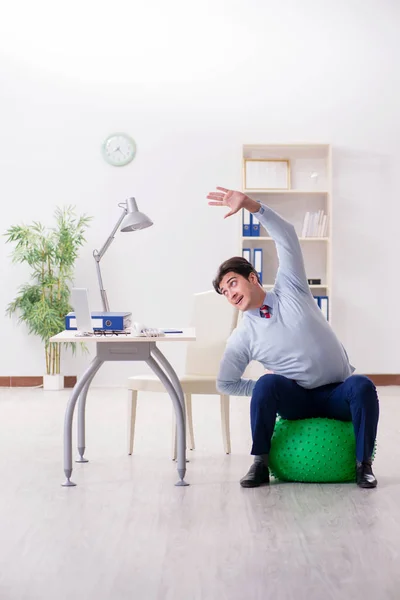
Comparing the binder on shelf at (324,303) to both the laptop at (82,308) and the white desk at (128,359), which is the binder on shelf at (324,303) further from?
the laptop at (82,308)

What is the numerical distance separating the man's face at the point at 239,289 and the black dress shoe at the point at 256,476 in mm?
688

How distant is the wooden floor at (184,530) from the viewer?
8.63 feet

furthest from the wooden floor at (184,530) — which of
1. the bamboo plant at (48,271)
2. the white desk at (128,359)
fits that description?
the bamboo plant at (48,271)

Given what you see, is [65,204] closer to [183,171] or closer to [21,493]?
[183,171]

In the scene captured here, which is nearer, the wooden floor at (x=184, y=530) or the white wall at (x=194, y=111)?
the wooden floor at (x=184, y=530)

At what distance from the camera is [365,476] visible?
388 centimetres

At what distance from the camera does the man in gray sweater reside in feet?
12.8

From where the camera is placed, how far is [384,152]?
7590 millimetres

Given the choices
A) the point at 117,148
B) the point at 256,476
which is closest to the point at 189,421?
the point at 256,476

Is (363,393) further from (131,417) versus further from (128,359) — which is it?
(131,417)

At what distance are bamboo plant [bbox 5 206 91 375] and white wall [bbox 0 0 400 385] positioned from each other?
0.13 meters

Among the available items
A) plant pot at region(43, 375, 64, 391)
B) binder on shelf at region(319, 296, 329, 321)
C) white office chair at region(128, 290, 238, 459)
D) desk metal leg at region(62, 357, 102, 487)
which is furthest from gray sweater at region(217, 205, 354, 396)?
plant pot at region(43, 375, 64, 391)

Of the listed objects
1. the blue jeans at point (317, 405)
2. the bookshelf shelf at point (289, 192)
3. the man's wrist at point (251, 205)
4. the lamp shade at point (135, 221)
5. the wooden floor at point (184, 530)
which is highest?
the bookshelf shelf at point (289, 192)

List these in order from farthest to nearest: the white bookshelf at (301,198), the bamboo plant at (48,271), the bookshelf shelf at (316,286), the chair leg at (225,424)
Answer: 1. the white bookshelf at (301,198)
2. the bookshelf shelf at (316,286)
3. the bamboo plant at (48,271)
4. the chair leg at (225,424)
